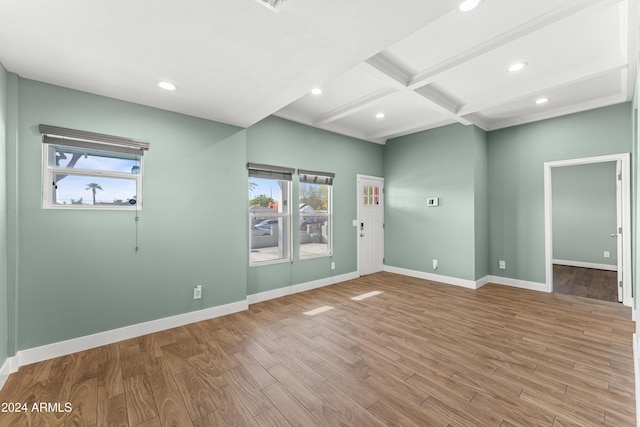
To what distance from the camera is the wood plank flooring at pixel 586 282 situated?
434 cm

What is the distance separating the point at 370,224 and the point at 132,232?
4.25m

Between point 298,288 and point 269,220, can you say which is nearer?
point 269,220

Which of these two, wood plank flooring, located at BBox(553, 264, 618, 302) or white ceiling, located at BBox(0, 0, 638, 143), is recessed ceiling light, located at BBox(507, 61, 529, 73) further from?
wood plank flooring, located at BBox(553, 264, 618, 302)

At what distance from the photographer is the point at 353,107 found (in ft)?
13.4

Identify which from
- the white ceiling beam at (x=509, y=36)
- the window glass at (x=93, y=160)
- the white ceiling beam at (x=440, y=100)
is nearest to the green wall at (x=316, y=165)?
the window glass at (x=93, y=160)

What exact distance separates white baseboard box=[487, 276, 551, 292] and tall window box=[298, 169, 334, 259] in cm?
314

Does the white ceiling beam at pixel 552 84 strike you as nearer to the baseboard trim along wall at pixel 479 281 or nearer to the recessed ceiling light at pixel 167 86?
the baseboard trim along wall at pixel 479 281

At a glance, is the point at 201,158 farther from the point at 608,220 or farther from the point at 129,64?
the point at 608,220

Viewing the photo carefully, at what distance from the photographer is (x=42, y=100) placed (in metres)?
2.53

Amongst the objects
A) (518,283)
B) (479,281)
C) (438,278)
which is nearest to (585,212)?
(518,283)

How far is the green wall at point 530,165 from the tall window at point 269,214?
12.6ft

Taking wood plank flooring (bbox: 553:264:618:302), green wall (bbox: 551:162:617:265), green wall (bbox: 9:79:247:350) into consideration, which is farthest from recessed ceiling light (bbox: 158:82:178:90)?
green wall (bbox: 551:162:617:265)

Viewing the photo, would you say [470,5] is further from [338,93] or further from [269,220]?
[269,220]

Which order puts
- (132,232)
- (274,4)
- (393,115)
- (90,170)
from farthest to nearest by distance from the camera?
(393,115) → (132,232) → (90,170) → (274,4)
